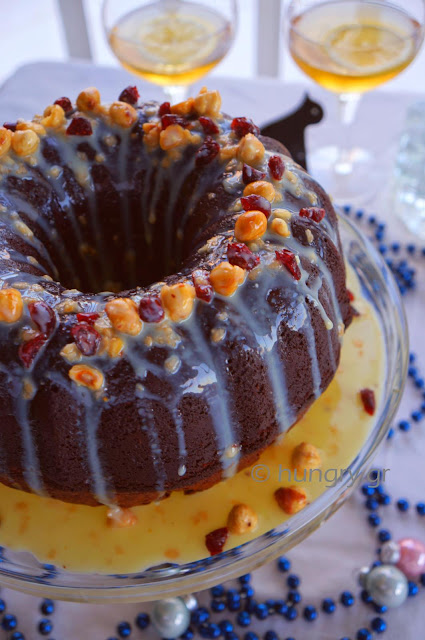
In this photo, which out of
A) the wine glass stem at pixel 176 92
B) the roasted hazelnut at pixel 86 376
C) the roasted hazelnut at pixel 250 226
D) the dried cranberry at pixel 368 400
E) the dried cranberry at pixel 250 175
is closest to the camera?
the roasted hazelnut at pixel 86 376

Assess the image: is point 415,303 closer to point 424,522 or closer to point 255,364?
point 424,522

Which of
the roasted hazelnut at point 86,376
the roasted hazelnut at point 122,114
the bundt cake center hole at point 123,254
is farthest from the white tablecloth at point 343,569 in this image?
the roasted hazelnut at point 122,114

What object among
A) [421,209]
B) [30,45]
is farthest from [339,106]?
[30,45]

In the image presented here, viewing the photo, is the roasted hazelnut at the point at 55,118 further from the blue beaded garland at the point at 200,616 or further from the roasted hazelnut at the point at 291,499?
the blue beaded garland at the point at 200,616

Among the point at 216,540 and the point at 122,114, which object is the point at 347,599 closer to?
the point at 216,540

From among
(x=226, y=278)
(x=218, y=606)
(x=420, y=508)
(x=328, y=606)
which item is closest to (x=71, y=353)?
(x=226, y=278)
